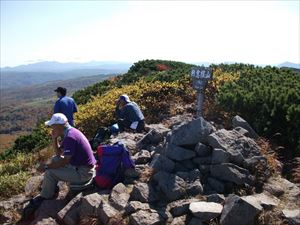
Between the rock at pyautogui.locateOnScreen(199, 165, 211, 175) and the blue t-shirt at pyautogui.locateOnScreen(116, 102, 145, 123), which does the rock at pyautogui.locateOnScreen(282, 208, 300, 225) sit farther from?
the blue t-shirt at pyautogui.locateOnScreen(116, 102, 145, 123)

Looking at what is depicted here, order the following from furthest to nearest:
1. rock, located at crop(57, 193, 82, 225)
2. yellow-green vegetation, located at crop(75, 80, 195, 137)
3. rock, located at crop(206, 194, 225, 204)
→ yellow-green vegetation, located at crop(75, 80, 195, 137), rock, located at crop(57, 193, 82, 225), rock, located at crop(206, 194, 225, 204)

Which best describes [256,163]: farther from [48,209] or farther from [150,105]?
[150,105]

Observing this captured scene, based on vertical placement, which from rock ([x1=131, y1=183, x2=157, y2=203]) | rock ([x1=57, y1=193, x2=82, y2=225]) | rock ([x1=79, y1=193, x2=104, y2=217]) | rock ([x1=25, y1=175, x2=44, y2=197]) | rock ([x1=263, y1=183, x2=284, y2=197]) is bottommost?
rock ([x1=25, y1=175, x2=44, y2=197])

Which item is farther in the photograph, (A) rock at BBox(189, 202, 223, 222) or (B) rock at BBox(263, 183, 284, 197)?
(B) rock at BBox(263, 183, 284, 197)

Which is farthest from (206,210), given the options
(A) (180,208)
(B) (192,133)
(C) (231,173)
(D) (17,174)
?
(D) (17,174)

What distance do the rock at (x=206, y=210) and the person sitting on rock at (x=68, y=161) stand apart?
2.34 m

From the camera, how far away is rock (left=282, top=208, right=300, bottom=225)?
6008 mm

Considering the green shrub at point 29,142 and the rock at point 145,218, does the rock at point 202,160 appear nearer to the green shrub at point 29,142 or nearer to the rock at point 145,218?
the rock at point 145,218

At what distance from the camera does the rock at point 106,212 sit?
22.2 feet

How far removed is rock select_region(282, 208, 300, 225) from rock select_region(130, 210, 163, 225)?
1.92 meters

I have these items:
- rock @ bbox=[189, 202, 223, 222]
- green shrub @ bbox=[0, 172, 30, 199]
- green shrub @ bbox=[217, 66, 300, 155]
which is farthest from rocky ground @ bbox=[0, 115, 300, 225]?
green shrub @ bbox=[217, 66, 300, 155]

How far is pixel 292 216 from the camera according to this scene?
240 inches

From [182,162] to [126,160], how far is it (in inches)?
42.9

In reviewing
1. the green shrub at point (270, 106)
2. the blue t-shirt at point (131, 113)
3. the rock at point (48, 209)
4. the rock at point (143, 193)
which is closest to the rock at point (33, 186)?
the rock at point (48, 209)
